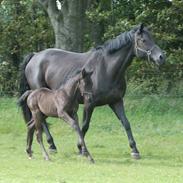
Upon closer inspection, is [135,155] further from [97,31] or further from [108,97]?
[97,31]

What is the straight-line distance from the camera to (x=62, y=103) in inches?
445

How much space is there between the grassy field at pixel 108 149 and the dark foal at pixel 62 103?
1.95 ft

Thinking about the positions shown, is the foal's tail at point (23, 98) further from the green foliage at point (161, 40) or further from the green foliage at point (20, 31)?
the green foliage at point (20, 31)

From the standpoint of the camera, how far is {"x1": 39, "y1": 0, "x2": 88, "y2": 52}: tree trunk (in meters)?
20.5

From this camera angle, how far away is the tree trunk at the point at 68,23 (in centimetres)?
2053

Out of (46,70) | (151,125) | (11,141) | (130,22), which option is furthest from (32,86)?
(130,22)

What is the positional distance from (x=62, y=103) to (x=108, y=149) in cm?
259

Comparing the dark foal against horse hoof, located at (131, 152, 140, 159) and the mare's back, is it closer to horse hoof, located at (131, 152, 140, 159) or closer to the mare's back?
horse hoof, located at (131, 152, 140, 159)

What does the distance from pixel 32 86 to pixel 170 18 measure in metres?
8.43

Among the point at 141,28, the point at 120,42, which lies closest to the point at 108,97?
the point at 120,42

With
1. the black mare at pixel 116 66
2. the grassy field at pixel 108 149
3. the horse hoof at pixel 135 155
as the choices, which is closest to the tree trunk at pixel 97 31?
the grassy field at pixel 108 149

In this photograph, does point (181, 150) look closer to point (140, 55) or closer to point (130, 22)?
point (140, 55)

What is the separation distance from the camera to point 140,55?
39.7 ft

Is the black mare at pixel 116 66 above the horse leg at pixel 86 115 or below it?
above
